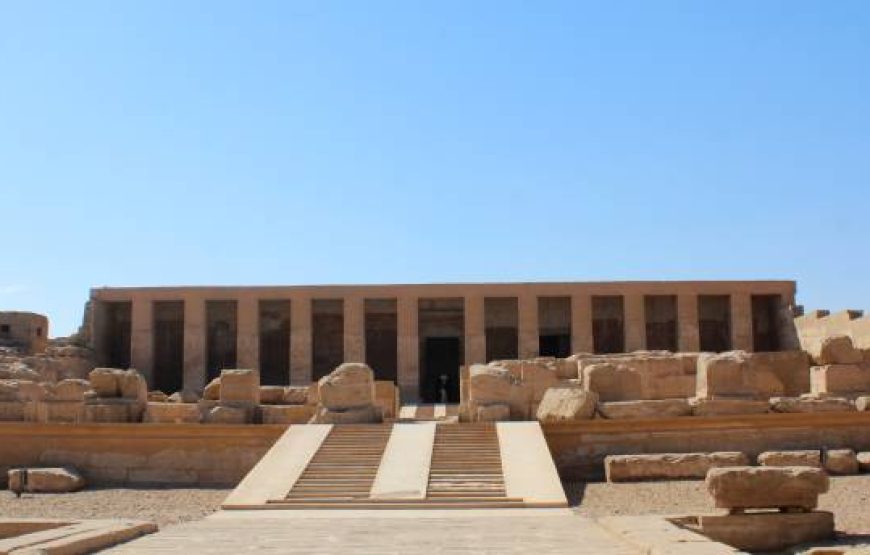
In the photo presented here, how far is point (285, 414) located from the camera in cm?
1703

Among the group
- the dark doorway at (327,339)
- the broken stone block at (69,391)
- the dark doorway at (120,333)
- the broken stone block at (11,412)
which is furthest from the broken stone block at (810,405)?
the dark doorway at (120,333)

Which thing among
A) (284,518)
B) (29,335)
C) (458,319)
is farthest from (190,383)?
(284,518)

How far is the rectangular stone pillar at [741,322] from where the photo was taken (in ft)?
94.0

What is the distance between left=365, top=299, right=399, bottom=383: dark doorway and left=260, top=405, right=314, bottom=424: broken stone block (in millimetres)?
14461

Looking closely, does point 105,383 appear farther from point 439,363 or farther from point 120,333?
point 439,363

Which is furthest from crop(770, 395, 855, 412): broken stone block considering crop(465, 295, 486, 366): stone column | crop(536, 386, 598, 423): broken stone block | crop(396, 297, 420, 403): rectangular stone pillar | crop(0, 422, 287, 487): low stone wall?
crop(396, 297, 420, 403): rectangular stone pillar

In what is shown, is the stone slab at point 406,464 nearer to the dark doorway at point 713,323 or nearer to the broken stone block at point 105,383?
the broken stone block at point 105,383

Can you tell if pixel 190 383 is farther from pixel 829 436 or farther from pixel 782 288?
pixel 829 436

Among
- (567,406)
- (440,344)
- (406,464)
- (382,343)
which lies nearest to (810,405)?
(567,406)

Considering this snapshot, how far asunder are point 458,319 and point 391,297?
3.13 meters

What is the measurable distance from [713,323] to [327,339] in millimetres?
11805

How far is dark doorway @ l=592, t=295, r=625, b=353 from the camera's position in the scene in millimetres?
31000

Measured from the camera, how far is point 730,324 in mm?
29031

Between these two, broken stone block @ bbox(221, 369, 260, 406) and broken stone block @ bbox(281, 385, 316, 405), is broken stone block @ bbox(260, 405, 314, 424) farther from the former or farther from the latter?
broken stone block @ bbox(281, 385, 316, 405)
